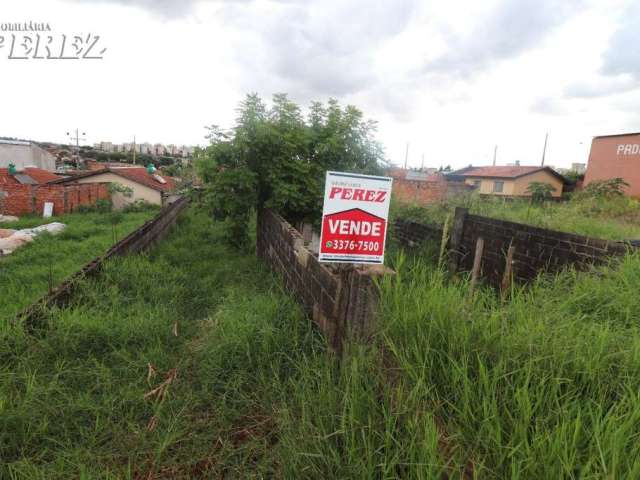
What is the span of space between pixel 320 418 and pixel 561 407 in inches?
42.0

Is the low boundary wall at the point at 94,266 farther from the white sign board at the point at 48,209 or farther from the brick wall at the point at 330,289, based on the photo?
the white sign board at the point at 48,209

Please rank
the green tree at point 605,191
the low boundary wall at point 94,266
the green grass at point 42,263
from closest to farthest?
the low boundary wall at point 94,266 < the green grass at point 42,263 < the green tree at point 605,191

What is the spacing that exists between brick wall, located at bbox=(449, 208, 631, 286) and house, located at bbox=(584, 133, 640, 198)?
13.6 metres

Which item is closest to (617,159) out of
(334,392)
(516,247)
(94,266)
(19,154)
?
(516,247)

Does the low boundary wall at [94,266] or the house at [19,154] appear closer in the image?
the low boundary wall at [94,266]

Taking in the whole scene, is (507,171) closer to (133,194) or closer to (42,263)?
(133,194)

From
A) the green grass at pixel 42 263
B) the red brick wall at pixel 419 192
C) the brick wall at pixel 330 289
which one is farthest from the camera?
the red brick wall at pixel 419 192

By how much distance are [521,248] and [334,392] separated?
5.20 m

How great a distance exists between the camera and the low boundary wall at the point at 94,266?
301 centimetres

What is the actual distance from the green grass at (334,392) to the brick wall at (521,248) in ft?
3.74

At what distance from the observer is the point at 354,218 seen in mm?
2234

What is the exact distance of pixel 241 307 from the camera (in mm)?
3305

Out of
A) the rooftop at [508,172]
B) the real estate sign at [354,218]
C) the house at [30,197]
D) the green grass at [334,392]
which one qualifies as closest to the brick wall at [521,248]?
the green grass at [334,392]

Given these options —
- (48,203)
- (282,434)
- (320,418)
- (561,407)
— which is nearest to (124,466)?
(282,434)
